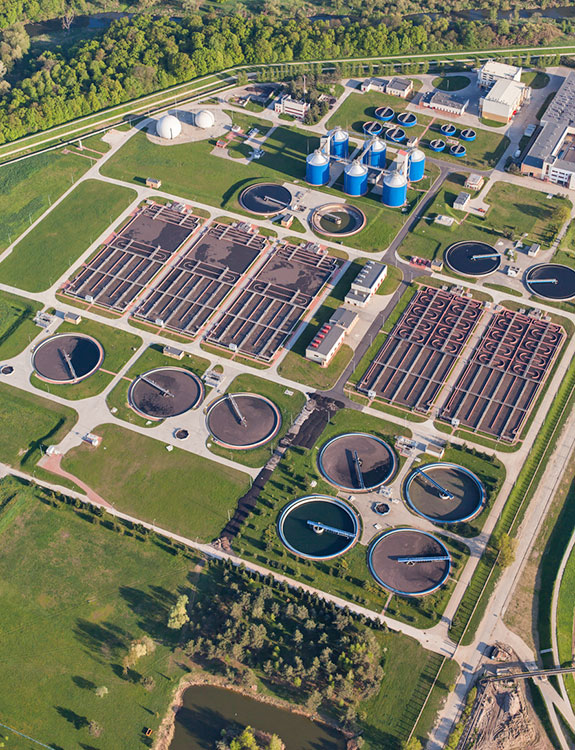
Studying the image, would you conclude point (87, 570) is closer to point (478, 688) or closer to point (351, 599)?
point (351, 599)

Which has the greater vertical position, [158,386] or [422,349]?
[422,349]

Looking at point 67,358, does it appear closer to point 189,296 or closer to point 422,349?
point 189,296

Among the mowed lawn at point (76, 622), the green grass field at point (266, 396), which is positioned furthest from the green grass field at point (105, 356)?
the green grass field at point (266, 396)

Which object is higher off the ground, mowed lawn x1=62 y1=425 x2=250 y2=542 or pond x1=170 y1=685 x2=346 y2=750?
mowed lawn x1=62 y1=425 x2=250 y2=542

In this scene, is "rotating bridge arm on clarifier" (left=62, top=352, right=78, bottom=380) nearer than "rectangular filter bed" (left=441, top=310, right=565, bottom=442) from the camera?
No

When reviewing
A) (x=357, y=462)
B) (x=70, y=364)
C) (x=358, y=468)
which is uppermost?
(x=357, y=462)

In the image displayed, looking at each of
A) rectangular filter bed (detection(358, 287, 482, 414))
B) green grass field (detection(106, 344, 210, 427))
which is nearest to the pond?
green grass field (detection(106, 344, 210, 427))

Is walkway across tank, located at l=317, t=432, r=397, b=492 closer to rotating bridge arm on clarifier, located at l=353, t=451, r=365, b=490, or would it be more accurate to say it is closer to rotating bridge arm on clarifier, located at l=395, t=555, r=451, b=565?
rotating bridge arm on clarifier, located at l=353, t=451, r=365, b=490

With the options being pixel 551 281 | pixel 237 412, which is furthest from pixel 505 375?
pixel 237 412
